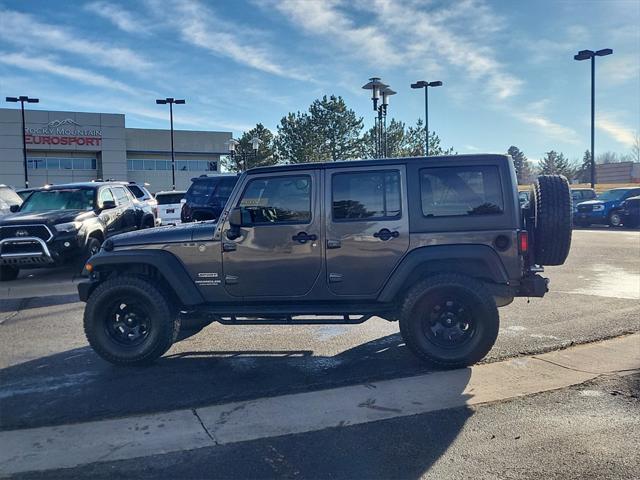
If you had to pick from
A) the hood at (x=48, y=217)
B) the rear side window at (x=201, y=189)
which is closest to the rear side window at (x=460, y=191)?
the hood at (x=48, y=217)

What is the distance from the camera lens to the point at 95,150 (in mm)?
47281

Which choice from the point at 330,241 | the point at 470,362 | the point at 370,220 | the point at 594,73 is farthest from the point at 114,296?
the point at 594,73

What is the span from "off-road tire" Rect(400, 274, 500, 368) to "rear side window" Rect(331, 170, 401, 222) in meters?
0.83

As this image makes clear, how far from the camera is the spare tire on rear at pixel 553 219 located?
204 inches

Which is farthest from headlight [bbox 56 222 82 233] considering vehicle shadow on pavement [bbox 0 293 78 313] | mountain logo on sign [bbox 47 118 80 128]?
mountain logo on sign [bbox 47 118 80 128]

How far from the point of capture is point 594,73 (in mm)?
27000

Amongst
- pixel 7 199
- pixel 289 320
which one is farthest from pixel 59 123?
pixel 289 320

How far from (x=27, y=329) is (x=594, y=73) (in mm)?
28351

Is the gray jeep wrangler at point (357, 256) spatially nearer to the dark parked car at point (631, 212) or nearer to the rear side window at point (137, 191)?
the rear side window at point (137, 191)

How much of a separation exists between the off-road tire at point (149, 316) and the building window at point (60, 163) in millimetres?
46636

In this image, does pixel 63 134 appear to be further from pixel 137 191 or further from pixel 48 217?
pixel 48 217

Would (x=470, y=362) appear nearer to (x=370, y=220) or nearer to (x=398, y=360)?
(x=398, y=360)

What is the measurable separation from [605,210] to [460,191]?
2139 centimetres

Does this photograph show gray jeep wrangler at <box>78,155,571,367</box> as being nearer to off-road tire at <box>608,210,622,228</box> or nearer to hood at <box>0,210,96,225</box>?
hood at <box>0,210,96,225</box>
